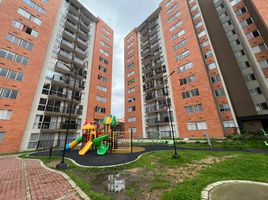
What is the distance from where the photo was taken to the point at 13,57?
22031 mm

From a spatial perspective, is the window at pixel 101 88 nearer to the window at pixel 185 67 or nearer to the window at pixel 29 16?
the window at pixel 29 16

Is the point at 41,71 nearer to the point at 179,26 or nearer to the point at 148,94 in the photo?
the point at 148,94

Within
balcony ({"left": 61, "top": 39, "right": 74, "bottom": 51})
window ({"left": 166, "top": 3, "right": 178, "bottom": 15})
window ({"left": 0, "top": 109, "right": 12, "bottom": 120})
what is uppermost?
window ({"left": 166, "top": 3, "right": 178, "bottom": 15})

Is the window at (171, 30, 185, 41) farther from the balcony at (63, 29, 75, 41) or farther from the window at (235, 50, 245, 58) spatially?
the balcony at (63, 29, 75, 41)

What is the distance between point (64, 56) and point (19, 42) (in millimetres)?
8253

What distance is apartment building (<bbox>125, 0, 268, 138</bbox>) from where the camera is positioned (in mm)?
25141

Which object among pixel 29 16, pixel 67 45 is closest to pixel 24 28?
pixel 29 16

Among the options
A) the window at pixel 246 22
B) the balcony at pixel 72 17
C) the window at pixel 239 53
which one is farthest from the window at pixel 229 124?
the balcony at pixel 72 17

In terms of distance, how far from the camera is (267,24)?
20.2 m

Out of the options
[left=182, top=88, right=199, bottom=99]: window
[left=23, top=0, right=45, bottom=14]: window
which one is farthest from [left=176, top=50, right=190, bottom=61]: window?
[left=23, top=0, right=45, bottom=14]: window

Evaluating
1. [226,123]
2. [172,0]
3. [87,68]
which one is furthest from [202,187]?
[172,0]

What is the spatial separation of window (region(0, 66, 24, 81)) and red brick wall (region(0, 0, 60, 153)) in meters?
0.55

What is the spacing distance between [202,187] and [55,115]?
28946mm

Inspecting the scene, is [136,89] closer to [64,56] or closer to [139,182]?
[64,56]
